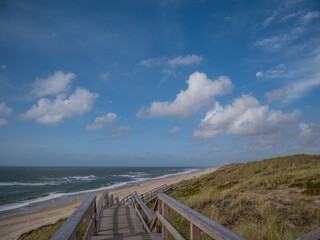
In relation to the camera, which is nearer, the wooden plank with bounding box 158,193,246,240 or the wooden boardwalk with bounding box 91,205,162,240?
the wooden plank with bounding box 158,193,246,240

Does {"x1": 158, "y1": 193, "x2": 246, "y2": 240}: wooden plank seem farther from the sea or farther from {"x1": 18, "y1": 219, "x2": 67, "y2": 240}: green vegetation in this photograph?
the sea

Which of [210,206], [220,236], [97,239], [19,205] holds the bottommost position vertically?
[19,205]

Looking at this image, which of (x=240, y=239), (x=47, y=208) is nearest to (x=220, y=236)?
(x=240, y=239)

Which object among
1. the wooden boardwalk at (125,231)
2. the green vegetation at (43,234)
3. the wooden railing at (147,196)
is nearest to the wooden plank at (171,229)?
the wooden boardwalk at (125,231)

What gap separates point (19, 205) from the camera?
93.8 ft

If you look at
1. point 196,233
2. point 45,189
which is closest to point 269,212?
point 196,233

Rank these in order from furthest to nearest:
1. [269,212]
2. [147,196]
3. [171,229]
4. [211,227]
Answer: [147,196]
[269,212]
[171,229]
[211,227]

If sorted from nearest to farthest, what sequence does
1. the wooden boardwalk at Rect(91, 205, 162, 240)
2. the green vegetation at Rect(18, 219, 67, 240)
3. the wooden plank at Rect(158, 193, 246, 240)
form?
the wooden plank at Rect(158, 193, 246, 240) < the wooden boardwalk at Rect(91, 205, 162, 240) < the green vegetation at Rect(18, 219, 67, 240)

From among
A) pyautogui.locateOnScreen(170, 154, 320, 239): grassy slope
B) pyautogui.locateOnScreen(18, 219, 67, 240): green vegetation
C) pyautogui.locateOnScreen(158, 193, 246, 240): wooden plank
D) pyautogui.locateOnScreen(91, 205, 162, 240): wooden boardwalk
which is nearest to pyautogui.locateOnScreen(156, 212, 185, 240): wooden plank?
pyautogui.locateOnScreen(158, 193, 246, 240): wooden plank

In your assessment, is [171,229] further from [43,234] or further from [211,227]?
[43,234]

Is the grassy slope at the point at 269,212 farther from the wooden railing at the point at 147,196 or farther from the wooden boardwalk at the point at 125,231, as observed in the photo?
the wooden railing at the point at 147,196

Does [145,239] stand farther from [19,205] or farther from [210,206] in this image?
[19,205]

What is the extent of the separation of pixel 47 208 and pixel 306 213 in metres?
28.3

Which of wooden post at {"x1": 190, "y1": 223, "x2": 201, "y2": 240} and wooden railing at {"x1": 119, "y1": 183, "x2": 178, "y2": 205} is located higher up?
wooden post at {"x1": 190, "y1": 223, "x2": 201, "y2": 240}
